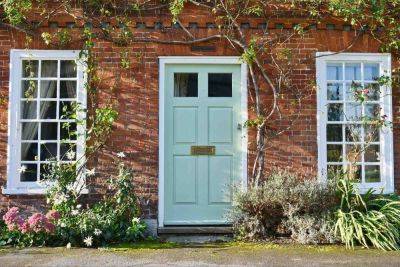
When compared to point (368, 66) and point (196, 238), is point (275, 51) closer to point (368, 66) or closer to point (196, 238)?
point (368, 66)

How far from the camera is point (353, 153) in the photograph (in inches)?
346

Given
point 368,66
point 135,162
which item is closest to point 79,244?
point 135,162

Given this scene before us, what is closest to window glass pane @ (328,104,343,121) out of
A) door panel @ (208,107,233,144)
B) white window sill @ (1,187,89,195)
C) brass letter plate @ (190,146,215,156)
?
door panel @ (208,107,233,144)

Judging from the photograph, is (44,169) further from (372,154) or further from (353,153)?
(372,154)

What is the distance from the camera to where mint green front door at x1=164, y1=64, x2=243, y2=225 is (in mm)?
8633

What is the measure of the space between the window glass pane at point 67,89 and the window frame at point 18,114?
125mm

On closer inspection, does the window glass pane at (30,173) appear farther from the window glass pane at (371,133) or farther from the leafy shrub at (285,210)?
the window glass pane at (371,133)

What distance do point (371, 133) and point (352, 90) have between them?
29.2 inches

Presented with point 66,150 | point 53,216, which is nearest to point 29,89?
point 66,150

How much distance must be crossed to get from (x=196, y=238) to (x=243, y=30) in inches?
130

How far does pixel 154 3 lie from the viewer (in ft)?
28.5

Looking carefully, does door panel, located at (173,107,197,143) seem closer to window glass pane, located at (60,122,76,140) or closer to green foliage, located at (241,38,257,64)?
green foliage, located at (241,38,257,64)

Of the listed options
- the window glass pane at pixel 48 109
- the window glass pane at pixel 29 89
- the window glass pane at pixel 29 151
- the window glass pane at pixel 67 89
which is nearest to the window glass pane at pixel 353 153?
the window glass pane at pixel 67 89

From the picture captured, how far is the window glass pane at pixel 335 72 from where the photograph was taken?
8836 millimetres
